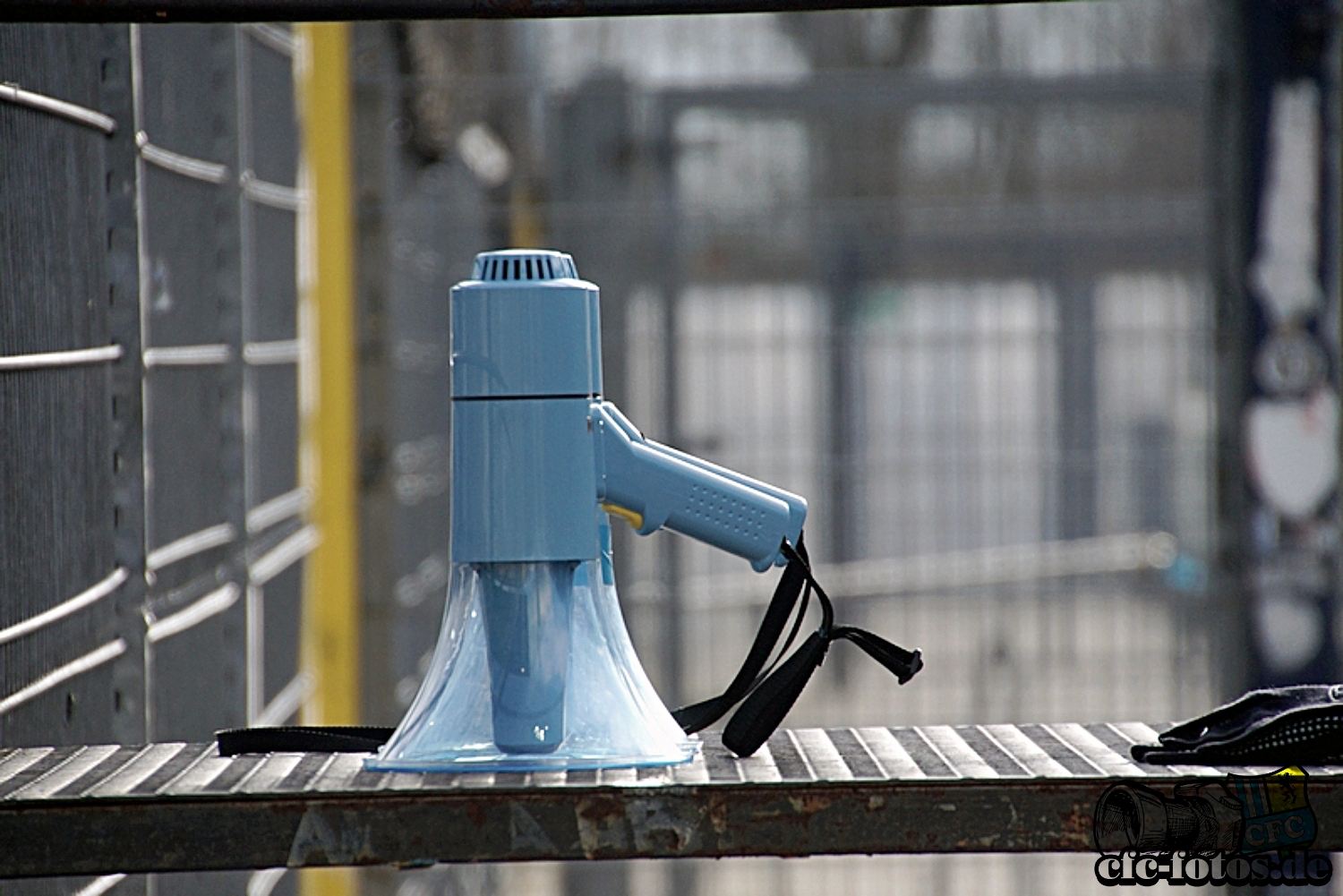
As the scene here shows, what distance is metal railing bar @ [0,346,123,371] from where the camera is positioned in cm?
124

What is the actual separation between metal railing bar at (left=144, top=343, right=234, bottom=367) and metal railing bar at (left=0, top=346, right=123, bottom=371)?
8 cm

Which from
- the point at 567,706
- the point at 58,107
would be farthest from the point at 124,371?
the point at 567,706

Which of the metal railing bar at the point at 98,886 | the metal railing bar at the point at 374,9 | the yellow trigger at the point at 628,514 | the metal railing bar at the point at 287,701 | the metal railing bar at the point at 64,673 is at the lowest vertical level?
the metal railing bar at the point at 287,701

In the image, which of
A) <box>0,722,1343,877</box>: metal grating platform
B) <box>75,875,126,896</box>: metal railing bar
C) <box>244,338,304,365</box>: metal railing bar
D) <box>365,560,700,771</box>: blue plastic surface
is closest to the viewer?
<box>0,722,1343,877</box>: metal grating platform

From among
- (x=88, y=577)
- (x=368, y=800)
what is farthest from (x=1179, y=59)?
(x=368, y=800)

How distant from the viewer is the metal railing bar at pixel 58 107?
49.0 inches

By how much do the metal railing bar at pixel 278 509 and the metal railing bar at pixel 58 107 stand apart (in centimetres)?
71

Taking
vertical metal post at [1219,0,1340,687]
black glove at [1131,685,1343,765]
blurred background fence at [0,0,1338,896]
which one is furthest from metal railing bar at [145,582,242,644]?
vertical metal post at [1219,0,1340,687]

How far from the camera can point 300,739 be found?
1.13m

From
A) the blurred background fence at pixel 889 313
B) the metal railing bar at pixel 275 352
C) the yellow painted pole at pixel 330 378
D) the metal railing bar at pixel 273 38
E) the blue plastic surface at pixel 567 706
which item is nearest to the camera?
the blue plastic surface at pixel 567 706

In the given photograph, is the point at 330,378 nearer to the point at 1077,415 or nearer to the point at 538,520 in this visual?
the point at 1077,415

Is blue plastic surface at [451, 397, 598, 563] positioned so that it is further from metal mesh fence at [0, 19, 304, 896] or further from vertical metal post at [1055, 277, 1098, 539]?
vertical metal post at [1055, 277, 1098, 539]
